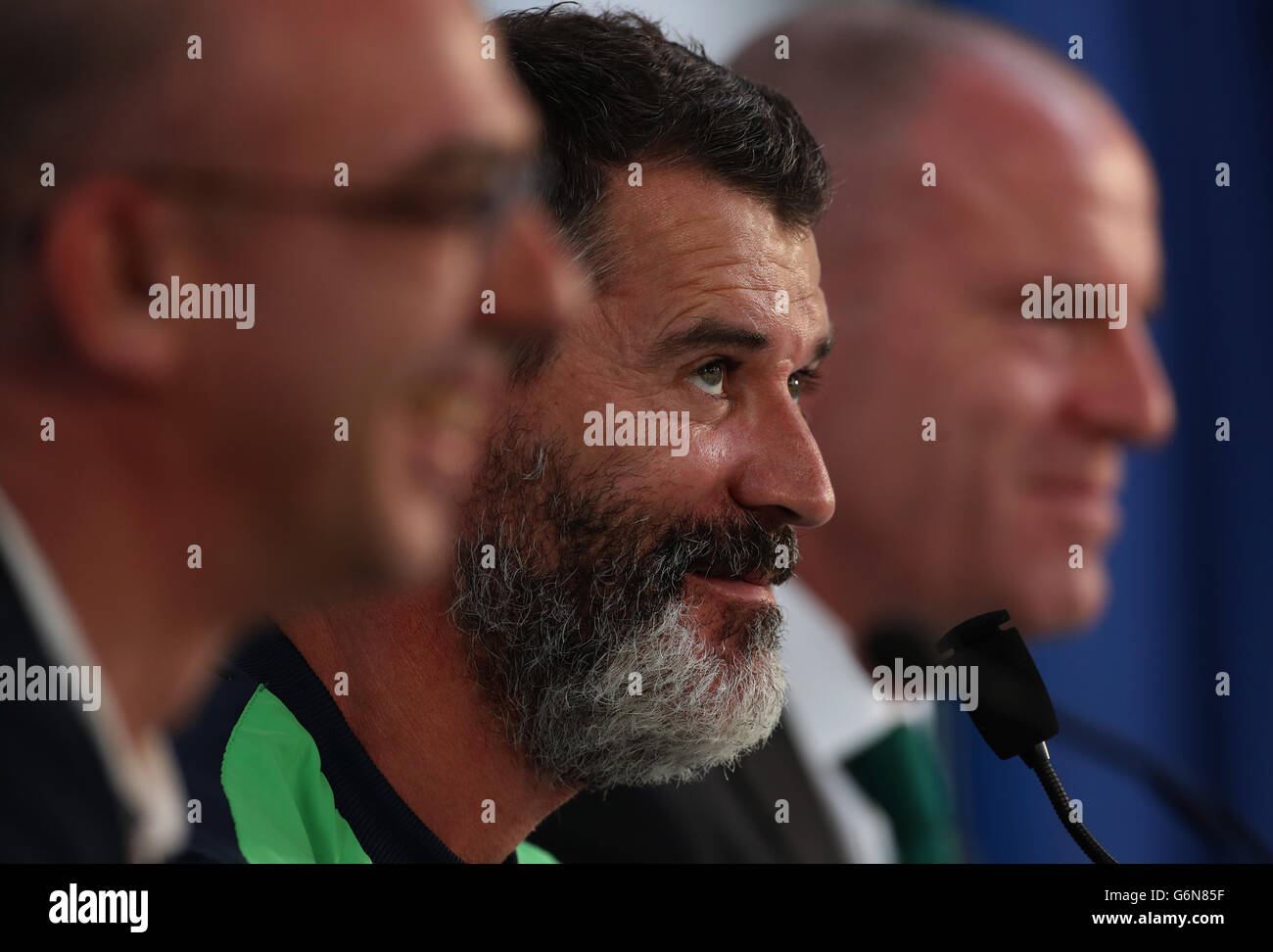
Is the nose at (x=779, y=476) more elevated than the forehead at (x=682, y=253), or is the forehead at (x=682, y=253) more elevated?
the forehead at (x=682, y=253)

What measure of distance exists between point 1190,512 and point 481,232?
0.99 m

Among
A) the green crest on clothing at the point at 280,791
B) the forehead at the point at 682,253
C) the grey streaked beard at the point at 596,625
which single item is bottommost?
the green crest on clothing at the point at 280,791

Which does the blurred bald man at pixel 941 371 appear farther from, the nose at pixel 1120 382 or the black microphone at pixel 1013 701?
the black microphone at pixel 1013 701

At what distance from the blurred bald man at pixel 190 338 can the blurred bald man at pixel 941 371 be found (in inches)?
27.7

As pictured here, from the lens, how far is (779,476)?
88 cm

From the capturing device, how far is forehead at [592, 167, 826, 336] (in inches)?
35.2

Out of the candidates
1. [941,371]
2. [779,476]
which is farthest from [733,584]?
[941,371]

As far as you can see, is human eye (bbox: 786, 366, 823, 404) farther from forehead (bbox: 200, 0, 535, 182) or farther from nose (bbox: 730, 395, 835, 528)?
forehead (bbox: 200, 0, 535, 182)

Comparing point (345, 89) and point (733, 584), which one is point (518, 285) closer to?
point (345, 89)

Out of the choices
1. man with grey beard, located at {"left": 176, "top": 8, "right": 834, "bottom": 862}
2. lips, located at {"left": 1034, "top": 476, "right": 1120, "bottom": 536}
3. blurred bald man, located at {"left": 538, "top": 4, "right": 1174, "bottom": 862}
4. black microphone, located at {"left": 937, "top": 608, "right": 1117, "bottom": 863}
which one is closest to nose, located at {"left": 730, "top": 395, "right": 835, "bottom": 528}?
man with grey beard, located at {"left": 176, "top": 8, "right": 834, "bottom": 862}

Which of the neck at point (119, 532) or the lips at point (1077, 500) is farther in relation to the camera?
the lips at point (1077, 500)

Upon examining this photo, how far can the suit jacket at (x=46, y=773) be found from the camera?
1.50ft

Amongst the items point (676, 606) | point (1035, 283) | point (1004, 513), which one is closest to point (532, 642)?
point (676, 606)

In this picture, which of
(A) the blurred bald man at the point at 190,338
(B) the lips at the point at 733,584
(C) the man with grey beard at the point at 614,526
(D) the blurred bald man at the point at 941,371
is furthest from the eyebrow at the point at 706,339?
(A) the blurred bald man at the point at 190,338
